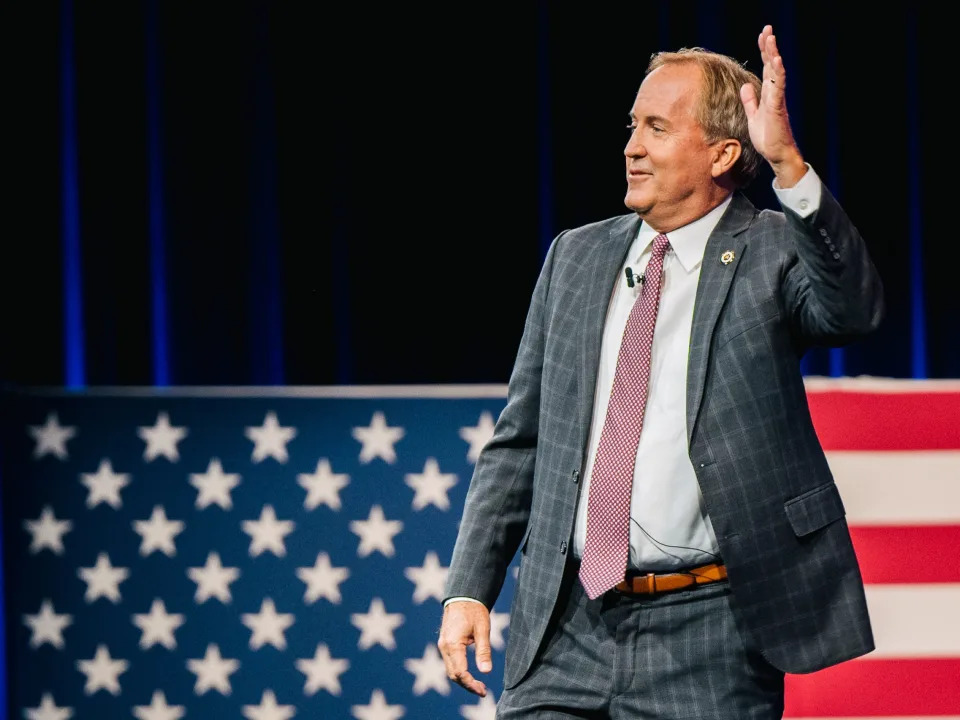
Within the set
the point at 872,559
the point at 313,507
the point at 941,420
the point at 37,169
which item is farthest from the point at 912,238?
the point at 37,169

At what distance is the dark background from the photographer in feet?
11.8

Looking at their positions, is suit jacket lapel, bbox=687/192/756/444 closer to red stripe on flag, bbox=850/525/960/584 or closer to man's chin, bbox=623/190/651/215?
man's chin, bbox=623/190/651/215

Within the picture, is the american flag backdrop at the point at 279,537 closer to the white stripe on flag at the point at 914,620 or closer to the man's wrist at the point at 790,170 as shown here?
the white stripe on flag at the point at 914,620

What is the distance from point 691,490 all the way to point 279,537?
1.36 metres

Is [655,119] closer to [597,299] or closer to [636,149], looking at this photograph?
[636,149]

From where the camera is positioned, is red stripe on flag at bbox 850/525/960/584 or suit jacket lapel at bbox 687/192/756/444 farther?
Answer: red stripe on flag at bbox 850/525/960/584

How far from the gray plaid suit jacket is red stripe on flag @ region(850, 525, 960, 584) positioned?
104 centimetres

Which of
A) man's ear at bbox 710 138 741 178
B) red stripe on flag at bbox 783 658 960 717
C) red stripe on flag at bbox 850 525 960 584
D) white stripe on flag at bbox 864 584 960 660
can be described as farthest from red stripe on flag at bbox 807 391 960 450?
man's ear at bbox 710 138 741 178

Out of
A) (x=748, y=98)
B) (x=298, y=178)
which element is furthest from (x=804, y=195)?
(x=298, y=178)

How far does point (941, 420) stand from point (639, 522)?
52.5 inches

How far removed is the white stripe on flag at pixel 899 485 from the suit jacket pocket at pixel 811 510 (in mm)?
1044

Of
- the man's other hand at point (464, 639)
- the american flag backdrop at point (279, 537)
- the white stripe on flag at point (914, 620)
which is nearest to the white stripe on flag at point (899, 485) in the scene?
the american flag backdrop at point (279, 537)

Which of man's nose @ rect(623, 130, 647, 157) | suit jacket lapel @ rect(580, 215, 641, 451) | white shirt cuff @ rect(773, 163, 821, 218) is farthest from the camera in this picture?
man's nose @ rect(623, 130, 647, 157)

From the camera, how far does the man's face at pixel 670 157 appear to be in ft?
6.60
